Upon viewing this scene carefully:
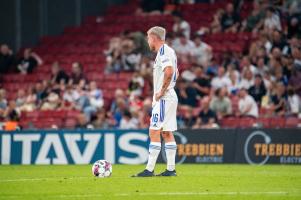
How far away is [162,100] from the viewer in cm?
1366

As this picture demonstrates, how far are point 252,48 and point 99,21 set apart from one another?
25.3ft

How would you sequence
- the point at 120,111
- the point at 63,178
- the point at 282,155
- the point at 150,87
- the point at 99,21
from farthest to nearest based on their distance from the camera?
the point at 99,21
the point at 150,87
the point at 120,111
the point at 282,155
the point at 63,178

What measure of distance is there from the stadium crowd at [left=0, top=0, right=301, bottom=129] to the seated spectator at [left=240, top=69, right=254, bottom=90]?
0.09 feet

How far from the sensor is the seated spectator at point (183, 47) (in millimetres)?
26061

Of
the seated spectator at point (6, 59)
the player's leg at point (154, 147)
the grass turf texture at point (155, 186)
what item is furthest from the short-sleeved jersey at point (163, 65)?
the seated spectator at point (6, 59)

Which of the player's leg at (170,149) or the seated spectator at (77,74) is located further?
the seated spectator at (77,74)

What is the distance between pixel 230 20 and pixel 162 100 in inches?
544

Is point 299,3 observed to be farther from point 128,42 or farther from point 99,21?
point 99,21

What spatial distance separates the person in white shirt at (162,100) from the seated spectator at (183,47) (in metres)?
12.3

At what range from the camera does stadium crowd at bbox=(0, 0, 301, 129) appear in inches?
902

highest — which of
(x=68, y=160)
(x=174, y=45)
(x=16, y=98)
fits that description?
(x=174, y=45)

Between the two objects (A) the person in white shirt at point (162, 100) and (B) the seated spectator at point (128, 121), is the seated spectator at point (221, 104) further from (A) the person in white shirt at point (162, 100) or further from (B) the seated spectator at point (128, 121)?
(A) the person in white shirt at point (162, 100)

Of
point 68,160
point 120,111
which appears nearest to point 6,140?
point 68,160

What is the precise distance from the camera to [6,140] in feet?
70.6
